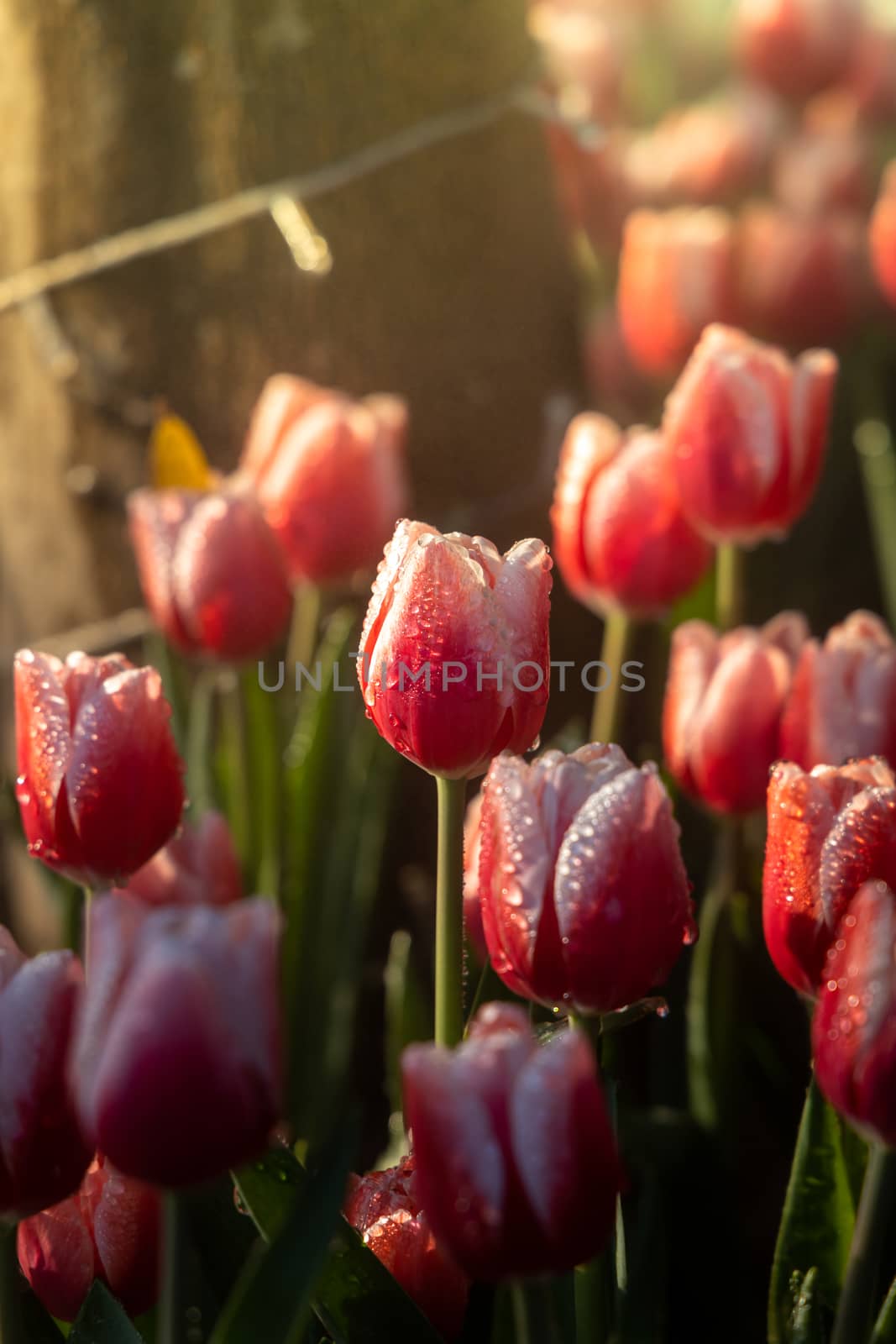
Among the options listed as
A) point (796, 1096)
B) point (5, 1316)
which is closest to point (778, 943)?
point (5, 1316)

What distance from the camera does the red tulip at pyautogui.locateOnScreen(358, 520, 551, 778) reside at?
411mm

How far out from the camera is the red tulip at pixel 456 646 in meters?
0.41

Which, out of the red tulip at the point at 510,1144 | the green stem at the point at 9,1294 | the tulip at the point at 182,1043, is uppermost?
the tulip at the point at 182,1043

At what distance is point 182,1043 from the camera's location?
291mm

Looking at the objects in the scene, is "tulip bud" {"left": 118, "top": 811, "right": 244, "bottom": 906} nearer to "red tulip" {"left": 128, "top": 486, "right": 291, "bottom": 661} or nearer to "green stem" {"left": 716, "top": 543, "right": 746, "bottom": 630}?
"red tulip" {"left": 128, "top": 486, "right": 291, "bottom": 661}

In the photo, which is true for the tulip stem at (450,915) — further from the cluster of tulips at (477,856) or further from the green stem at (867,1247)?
the green stem at (867,1247)

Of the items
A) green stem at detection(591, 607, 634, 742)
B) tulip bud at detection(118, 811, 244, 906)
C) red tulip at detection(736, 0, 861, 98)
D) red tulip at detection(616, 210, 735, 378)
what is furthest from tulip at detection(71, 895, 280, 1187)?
red tulip at detection(736, 0, 861, 98)

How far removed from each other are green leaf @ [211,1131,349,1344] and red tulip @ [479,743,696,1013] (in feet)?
0.28

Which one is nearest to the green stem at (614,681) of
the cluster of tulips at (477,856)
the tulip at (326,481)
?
the cluster of tulips at (477,856)

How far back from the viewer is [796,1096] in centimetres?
70

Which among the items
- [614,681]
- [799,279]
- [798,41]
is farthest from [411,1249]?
[798,41]

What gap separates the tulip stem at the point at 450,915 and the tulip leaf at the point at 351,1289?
0.26 ft

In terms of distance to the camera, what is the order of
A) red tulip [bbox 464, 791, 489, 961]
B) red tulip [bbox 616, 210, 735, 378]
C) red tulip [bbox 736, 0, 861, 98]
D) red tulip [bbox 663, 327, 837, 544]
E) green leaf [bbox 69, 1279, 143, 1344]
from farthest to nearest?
red tulip [bbox 736, 0, 861, 98] → red tulip [bbox 616, 210, 735, 378] → red tulip [bbox 663, 327, 837, 544] → red tulip [bbox 464, 791, 489, 961] → green leaf [bbox 69, 1279, 143, 1344]

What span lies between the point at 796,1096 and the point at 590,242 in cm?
67
